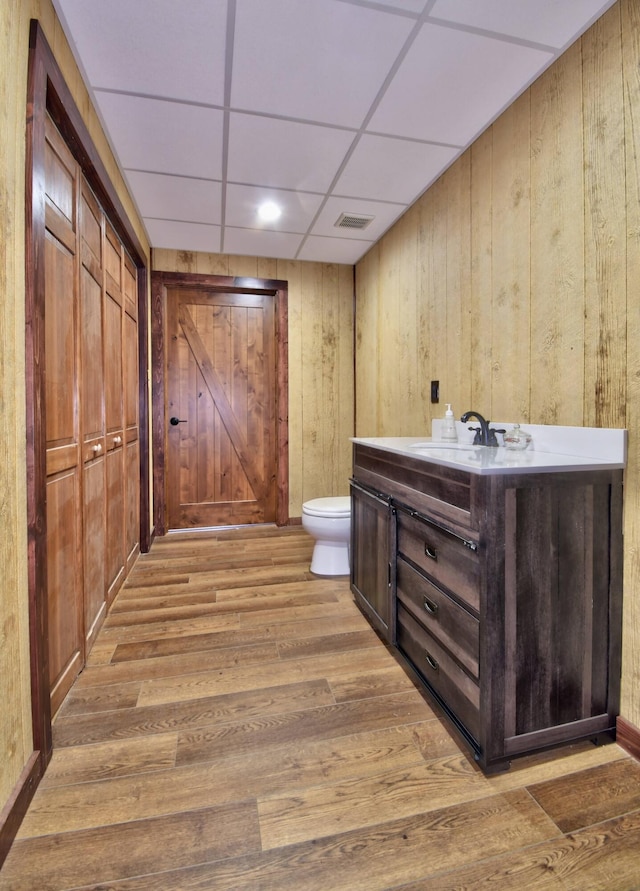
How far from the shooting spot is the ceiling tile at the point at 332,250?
10.8ft

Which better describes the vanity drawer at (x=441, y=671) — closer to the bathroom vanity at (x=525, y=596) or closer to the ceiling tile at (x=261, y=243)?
the bathroom vanity at (x=525, y=596)

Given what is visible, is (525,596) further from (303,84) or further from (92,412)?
(303,84)

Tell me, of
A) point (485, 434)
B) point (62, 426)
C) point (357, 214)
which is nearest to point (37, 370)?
point (62, 426)

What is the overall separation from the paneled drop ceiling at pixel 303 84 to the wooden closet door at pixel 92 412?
0.50 meters

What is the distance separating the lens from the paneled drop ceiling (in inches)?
55.5

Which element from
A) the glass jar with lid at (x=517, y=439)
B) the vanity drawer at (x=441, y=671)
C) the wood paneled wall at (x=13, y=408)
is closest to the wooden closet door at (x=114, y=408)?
the wood paneled wall at (x=13, y=408)

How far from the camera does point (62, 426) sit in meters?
1.54

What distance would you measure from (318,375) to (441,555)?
272cm

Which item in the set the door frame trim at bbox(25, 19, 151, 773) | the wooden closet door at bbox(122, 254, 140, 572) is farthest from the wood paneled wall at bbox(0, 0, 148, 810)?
the wooden closet door at bbox(122, 254, 140, 572)

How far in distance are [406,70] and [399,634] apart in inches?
86.4

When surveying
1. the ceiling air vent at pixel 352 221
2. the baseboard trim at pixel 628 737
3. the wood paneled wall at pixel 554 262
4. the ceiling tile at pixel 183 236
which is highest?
the ceiling tile at pixel 183 236

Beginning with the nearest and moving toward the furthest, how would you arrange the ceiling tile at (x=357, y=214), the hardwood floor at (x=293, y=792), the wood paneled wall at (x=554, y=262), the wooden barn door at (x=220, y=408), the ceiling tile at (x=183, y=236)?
the hardwood floor at (x=293, y=792) → the wood paneled wall at (x=554, y=262) → the ceiling tile at (x=357, y=214) → the ceiling tile at (x=183, y=236) → the wooden barn door at (x=220, y=408)

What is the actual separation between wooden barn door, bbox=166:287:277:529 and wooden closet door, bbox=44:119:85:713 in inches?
78.1

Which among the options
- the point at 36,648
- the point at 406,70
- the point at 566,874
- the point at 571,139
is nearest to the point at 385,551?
the point at 566,874
